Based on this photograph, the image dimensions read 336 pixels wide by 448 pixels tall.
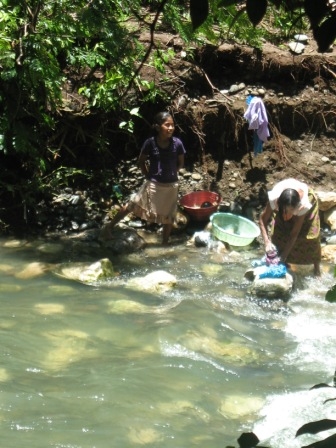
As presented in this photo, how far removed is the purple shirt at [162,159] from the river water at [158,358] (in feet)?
2.82

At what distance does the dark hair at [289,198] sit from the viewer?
561 centimetres

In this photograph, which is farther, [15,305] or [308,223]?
[308,223]

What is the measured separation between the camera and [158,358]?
471 centimetres

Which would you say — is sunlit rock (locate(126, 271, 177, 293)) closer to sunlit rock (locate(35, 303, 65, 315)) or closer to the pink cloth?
sunlit rock (locate(35, 303, 65, 315))

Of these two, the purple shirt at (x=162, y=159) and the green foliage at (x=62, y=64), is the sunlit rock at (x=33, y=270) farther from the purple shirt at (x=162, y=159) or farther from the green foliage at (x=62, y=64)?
the purple shirt at (x=162, y=159)

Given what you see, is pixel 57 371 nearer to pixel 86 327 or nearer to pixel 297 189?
pixel 86 327

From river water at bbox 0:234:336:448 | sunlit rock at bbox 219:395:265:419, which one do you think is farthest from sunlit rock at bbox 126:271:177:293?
sunlit rock at bbox 219:395:265:419

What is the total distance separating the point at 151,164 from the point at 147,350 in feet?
8.16

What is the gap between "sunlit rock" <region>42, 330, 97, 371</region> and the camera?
14.9 feet

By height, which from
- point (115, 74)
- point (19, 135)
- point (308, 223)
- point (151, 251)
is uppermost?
point (115, 74)

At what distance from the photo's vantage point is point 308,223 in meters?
6.02

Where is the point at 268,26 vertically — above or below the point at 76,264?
above

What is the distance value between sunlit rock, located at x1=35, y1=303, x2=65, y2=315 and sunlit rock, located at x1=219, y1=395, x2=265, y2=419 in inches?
65.8

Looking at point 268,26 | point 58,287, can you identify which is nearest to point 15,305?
point 58,287
